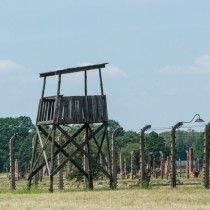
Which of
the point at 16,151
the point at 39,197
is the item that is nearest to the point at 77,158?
the point at 39,197

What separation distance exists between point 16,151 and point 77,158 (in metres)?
88.4

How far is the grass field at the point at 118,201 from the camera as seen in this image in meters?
23.7

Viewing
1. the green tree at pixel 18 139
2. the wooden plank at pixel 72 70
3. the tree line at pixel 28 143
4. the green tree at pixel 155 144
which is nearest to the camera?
the wooden plank at pixel 72 70

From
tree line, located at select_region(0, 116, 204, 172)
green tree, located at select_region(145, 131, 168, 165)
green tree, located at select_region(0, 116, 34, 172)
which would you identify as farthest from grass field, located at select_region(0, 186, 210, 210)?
green tree, located at select_region(145, 131, 168, 165)

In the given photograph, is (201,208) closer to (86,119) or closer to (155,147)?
(86,119)

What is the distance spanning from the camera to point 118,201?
84.9 feet

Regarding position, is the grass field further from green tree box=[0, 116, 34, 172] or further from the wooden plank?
green tree box=[0, 116, 34, 172]

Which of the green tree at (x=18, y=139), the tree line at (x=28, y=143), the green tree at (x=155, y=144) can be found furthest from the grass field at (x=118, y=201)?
the green tree at (x=155, y=144)

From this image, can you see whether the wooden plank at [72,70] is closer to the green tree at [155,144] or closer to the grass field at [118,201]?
the grass field at [118,201]

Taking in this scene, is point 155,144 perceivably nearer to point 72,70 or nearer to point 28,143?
point 28,143

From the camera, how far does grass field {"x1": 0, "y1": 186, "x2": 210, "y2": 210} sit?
23.7 m

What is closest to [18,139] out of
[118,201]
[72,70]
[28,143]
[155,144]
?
[28,143]

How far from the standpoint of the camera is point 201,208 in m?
22.9

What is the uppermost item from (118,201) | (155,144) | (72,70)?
(72,70)
